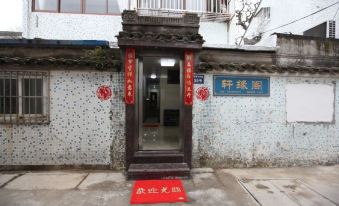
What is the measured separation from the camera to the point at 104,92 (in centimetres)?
680

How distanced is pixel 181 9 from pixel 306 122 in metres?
6.60

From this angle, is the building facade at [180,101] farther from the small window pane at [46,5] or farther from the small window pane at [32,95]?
the small window pane at [46,5]

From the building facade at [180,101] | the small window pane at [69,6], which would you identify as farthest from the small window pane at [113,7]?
the building facade at [180,101]

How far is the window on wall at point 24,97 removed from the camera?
6.69m

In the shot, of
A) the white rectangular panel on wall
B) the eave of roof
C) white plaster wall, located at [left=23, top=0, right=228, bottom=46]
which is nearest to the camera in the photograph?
the eave of roof

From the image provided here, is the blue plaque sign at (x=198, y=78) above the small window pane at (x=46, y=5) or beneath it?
beneath

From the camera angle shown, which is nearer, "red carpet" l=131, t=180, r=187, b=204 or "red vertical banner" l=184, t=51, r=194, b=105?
"red carpet" l=131, t=180, r=187, b=204

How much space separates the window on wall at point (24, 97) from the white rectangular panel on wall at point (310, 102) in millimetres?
7699

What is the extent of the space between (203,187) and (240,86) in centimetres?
335

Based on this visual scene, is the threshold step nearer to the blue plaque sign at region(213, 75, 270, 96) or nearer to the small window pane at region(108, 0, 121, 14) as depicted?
the blue plaque sign at region(213, 75, 270, 96)

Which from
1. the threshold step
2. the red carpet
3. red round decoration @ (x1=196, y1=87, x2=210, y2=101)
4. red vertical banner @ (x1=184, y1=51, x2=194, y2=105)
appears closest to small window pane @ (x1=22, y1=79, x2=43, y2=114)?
the threshold step

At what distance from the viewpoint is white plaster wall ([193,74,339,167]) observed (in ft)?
23.4

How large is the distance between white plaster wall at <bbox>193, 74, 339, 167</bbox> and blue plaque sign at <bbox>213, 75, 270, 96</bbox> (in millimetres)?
148

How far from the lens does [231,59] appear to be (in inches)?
292
